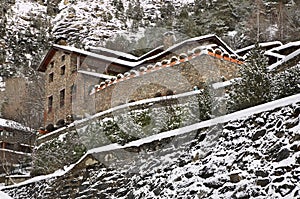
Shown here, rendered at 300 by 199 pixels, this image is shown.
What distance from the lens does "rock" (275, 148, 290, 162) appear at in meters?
7.69

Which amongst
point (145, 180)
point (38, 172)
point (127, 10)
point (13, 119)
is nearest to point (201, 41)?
point (38, 172)

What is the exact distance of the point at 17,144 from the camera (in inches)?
1281

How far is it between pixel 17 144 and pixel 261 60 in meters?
24.0

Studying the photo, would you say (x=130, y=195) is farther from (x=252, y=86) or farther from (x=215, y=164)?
(x=252, y=86)

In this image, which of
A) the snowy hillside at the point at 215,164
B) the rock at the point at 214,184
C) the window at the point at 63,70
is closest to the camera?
the snowy hillside at the point at 215,164

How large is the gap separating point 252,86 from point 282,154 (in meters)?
2.94

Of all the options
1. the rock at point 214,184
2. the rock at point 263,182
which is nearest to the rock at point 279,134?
the rock at point 263,182

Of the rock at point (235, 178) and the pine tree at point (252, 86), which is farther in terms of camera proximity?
the pine tree at point (252, 86)

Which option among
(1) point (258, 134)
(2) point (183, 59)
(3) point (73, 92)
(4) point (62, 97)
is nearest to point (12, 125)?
(4) point (62, 97)

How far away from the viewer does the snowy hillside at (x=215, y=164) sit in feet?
25.2

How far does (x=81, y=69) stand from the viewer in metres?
23.6

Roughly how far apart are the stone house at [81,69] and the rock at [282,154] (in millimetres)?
13626

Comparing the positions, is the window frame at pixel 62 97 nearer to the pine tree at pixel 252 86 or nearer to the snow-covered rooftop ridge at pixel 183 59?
the snow-covered rooftop ridge at pixel 183 59

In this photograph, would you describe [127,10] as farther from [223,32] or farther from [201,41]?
[201,41]
